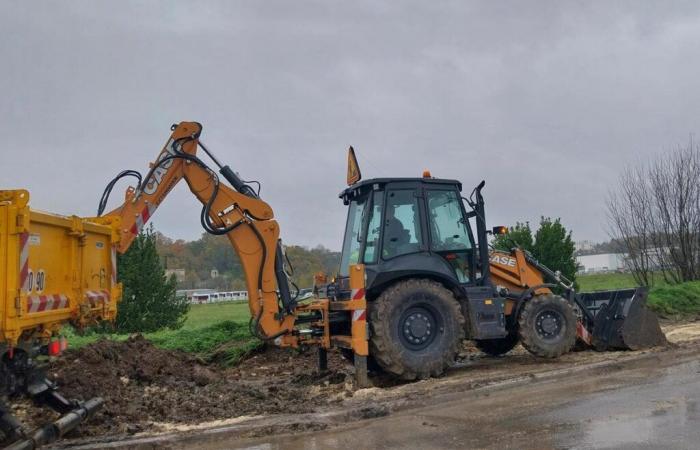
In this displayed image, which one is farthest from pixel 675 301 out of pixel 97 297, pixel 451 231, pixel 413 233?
pixel 97 297

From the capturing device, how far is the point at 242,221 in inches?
370

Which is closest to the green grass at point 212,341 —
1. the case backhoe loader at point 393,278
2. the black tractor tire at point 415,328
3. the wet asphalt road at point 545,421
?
the case backhoe loader at point 393,278

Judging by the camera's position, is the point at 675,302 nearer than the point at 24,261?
No

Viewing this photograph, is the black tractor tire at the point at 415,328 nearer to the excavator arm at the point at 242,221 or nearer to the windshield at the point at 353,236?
the windshield at the point at 353,236

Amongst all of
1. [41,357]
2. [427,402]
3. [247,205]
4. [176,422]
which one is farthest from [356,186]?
[41,357]

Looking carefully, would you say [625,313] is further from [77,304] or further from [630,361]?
[77,304]

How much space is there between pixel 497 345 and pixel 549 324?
158cm

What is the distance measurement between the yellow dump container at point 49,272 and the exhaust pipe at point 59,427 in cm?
81

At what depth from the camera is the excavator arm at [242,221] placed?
9.21 meters

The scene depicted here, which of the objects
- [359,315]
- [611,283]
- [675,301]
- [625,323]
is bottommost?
[625,323]

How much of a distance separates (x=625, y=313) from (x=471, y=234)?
3086mm

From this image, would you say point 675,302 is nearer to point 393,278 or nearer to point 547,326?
point 547,326

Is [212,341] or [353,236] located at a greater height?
[353,236]

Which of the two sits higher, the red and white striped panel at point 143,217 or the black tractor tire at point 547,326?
the red and white striped panel at point 143,217
